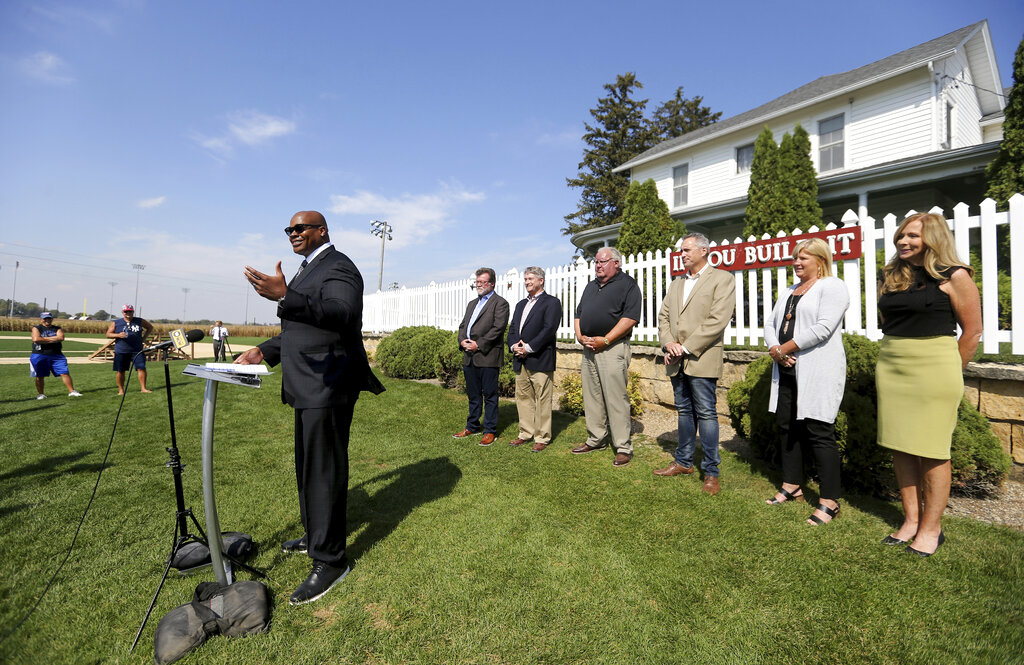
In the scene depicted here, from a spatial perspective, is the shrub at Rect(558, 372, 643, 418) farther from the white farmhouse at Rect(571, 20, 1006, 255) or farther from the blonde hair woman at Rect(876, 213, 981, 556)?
the white farmhouse at Rect(571, 20, 1006, 255)

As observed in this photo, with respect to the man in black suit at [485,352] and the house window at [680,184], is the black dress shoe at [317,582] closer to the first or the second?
the man in black suit at [485,352]

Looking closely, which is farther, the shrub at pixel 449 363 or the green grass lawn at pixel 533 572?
the shrub at pixel 449 363

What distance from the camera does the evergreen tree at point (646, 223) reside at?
568 inches

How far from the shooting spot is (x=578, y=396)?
262 inches

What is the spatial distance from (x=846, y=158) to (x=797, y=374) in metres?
13.6

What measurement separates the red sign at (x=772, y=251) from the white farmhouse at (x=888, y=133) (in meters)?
7.41

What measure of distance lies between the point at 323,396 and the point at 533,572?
4.99ft

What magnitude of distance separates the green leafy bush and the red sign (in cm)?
176

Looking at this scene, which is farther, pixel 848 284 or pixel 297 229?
pixel 848 284

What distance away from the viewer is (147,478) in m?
4.29

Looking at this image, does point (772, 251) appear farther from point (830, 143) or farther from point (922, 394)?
point (830, 143)

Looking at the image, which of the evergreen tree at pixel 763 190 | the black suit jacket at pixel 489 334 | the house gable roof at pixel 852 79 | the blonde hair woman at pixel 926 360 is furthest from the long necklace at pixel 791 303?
the house gable roof at pixel 852 79

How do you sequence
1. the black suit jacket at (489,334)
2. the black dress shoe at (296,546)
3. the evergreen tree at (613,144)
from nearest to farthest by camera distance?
1. the black dress shoe at (296,546)
2. the black suit jacket at (489,334)
3. the evergreen tree at (613,144)

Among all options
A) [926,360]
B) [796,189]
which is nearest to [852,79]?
[796,189]
